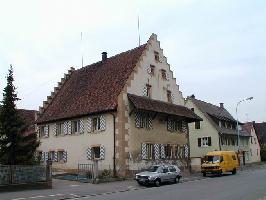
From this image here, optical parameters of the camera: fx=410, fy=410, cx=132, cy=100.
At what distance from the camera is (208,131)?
65562 mm

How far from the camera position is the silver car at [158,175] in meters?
28.9

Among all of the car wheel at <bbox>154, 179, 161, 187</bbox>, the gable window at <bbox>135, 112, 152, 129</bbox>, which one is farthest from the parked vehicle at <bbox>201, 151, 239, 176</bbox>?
the car wheel at <bbox>154, 179, 161, 187</bbox>

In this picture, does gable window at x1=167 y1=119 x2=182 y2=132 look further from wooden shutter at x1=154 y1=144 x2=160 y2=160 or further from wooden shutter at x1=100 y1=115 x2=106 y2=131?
wooden shutter at x1=100 y1=115 x2=106 y2=131

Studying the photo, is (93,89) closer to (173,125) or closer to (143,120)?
(143,120)

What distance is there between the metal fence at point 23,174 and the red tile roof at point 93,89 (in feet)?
32.8

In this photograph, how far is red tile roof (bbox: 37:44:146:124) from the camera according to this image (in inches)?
1469

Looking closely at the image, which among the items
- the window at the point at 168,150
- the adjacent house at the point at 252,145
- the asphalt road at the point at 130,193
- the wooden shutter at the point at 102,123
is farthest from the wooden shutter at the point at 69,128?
the adjacent house at the point at 252,145

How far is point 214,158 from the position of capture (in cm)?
4088

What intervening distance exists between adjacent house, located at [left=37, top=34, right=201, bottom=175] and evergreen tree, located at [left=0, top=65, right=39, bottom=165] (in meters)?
8.67

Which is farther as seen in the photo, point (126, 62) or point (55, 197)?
point (126, 62)

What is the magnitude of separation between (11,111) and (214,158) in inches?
837

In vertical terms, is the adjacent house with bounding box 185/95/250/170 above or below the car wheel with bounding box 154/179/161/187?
above

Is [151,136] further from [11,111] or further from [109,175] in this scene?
[11,111]

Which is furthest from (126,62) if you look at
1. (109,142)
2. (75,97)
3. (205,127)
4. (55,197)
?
(205,127)
